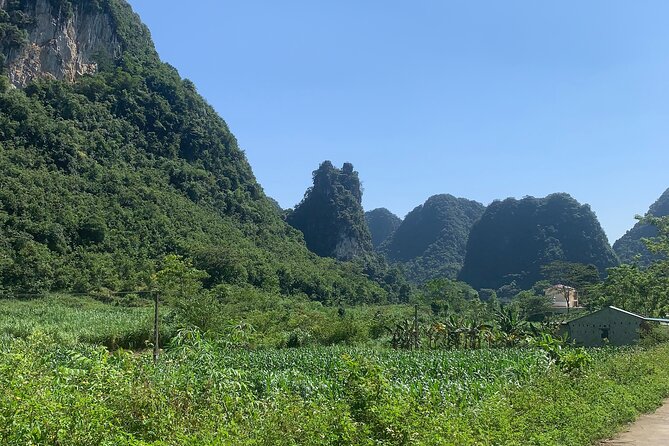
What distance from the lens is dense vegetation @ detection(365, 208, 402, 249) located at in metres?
157

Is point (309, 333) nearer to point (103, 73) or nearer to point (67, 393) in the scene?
point (67, 393)

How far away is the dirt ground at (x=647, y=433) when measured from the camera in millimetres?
7816

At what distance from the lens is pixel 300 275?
195 ft

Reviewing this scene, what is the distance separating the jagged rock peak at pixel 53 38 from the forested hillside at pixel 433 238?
78.9 m

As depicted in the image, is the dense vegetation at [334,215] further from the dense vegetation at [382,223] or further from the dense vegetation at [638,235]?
the dense vegetation at [382,223]

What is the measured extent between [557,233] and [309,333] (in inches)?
3138

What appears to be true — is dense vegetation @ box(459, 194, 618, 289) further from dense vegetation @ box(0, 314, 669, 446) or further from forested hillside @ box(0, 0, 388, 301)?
dense vegetation @ box(0, 314, 669, 446)

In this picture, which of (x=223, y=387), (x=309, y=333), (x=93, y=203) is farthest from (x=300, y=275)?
(x=223, y=387)

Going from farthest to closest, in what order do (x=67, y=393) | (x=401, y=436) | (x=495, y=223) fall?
(x=495, y=223), (x=401, y=436), (x=67, y=393)

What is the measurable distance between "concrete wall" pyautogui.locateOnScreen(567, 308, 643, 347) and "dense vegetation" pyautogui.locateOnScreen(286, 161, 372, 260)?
68681 mm

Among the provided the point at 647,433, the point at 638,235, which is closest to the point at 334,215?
the point at 638,235

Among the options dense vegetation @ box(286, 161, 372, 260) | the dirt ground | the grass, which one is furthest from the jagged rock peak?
the dirt ground

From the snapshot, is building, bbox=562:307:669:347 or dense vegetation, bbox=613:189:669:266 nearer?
building, bbox=562:307:669:347

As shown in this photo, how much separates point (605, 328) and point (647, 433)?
64.0 feet
